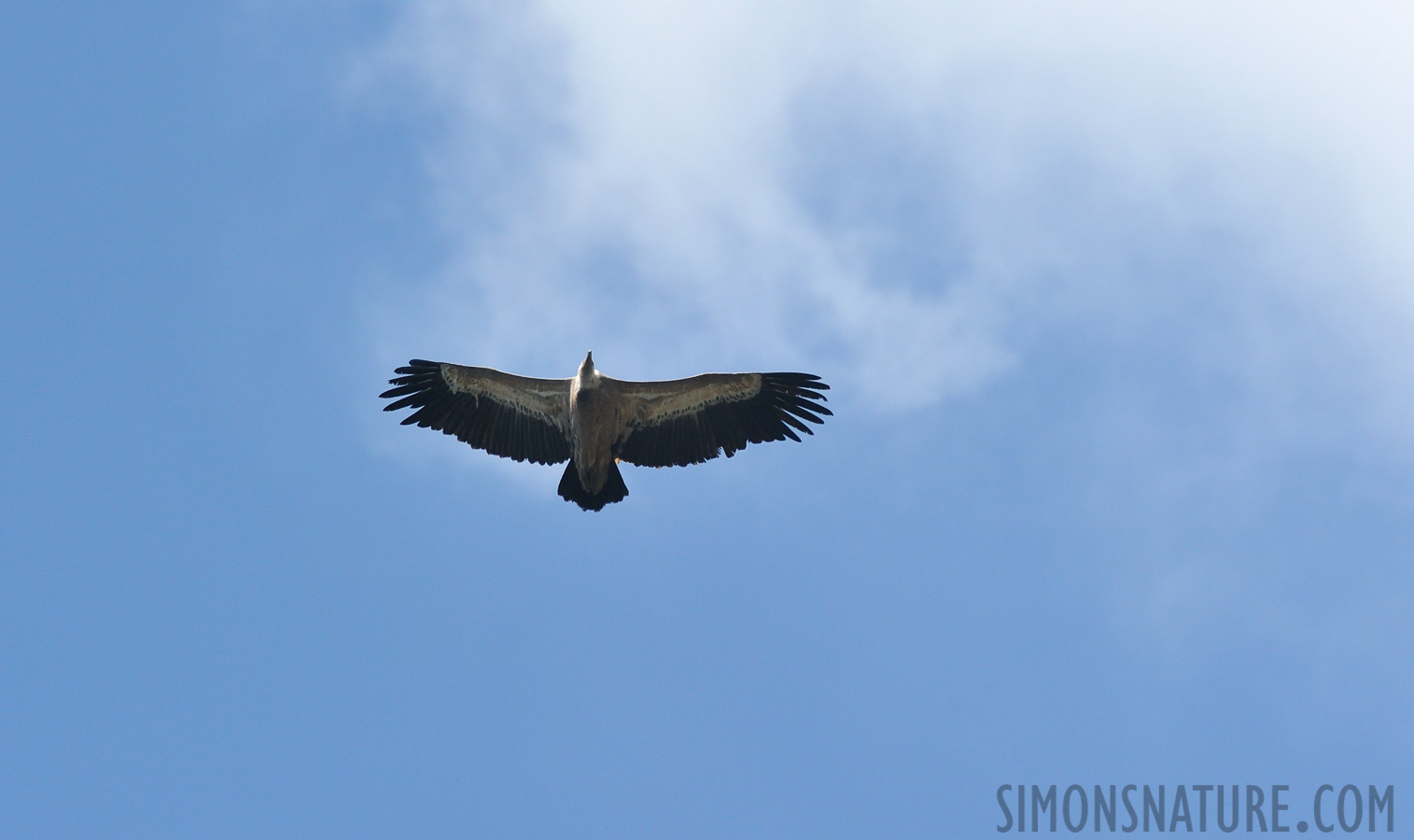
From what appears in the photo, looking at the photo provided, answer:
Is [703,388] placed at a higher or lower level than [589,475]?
higher

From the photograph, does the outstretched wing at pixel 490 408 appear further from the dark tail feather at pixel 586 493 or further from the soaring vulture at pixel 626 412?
the dark tail feather at pixel 586 493

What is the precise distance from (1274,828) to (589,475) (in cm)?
1119

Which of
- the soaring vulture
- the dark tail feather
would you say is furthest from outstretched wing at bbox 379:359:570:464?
the dark tail feather

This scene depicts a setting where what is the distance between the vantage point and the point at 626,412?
14711mm

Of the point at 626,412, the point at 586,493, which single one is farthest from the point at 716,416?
the point at 586,493

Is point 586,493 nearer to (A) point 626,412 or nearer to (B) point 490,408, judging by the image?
(A) point 626,412

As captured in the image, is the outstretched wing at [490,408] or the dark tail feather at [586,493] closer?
the dark tail feather at [586,493]

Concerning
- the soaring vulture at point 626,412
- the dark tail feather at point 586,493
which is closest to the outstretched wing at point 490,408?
the soaring vulture at point 626,412

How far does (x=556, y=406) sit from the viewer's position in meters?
14.9

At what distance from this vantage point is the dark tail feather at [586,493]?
46.3ft

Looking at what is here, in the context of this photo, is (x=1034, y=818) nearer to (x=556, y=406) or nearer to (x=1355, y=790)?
(x=1355, y=790)

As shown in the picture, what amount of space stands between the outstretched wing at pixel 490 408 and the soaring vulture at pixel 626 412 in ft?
0.05

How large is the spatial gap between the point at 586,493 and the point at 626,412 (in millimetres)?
1555

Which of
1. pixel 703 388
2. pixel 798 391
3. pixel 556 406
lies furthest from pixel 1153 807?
pixel 556 406
